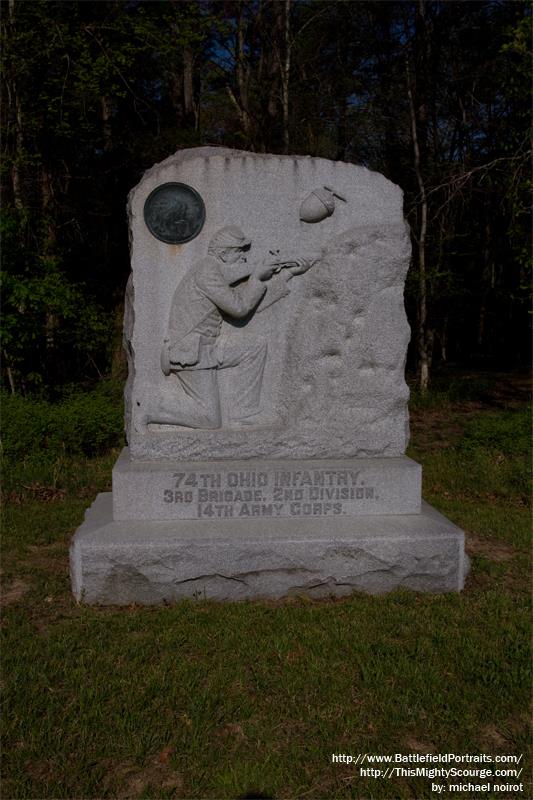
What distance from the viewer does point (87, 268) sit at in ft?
45.0

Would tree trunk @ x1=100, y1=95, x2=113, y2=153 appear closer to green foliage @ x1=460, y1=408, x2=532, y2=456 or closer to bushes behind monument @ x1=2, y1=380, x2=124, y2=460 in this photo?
bushes behind monument @ x1=2, y1=380, x2=124, y2=460

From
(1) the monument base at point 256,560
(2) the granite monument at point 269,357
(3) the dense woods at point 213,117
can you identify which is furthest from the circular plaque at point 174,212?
(3) the dense woods at point 213,117

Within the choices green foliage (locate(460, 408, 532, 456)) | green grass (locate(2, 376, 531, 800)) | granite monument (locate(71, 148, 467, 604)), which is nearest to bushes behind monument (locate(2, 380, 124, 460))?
green grass (locate(2, 376, 531, 800))

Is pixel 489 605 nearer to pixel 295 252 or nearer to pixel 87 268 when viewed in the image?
pixel 295 252

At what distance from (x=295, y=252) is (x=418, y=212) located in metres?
11.0

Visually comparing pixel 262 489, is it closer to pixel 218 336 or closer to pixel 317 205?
pixel 218 336

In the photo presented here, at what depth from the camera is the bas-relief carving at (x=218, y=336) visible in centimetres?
498

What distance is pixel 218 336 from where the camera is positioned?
515cm

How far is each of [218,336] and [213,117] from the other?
14318 mm

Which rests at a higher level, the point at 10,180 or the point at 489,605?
the point at 10,180

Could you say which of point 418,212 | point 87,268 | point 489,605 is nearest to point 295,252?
point 489,605

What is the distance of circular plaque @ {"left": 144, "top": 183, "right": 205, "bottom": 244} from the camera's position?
495cm

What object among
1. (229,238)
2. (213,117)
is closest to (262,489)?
(229,238)

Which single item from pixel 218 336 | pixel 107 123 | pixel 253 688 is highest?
pixel 107 123
